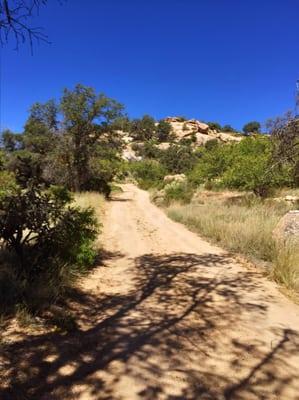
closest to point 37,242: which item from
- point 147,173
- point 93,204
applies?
point 93,204

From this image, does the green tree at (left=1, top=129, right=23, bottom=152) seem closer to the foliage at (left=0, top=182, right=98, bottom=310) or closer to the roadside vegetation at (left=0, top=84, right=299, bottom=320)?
the roadside vegetation at (left=0, top=84, right=299, bottom=320)

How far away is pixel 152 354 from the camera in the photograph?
3.75 meters

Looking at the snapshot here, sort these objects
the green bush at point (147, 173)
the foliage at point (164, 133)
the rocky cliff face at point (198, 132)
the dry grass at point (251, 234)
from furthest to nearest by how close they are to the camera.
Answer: the rocky cliff face at point (198, 132) < the foliage at point (164, 133) < the green bush at point (147, 173) < the dry grass at point (251, 234)

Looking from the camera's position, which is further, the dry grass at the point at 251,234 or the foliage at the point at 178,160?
the foliage at the point at 178,160

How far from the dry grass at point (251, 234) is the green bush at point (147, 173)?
91.8 ft

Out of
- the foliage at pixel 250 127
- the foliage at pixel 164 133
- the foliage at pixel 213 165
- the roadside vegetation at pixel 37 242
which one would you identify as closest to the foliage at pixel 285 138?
the roadside vegetation at pixel 37 242

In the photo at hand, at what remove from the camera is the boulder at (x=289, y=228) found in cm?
783

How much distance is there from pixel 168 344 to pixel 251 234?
5.67m

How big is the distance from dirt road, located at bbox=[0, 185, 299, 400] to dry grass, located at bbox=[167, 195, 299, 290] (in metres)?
0.44

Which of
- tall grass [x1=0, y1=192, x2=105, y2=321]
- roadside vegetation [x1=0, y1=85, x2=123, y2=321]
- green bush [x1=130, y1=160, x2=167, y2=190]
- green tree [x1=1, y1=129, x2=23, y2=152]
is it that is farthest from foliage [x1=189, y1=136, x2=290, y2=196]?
green tree [x1=1, y1=129, x2=23, y2=152]

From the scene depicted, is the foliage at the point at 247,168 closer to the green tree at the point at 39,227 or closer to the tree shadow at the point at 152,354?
the green tree at the point at 39,227

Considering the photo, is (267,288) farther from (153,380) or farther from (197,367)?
(153,380)

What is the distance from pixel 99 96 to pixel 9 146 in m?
38.1

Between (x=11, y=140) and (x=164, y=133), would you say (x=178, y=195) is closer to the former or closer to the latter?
(x=11, y=140)
